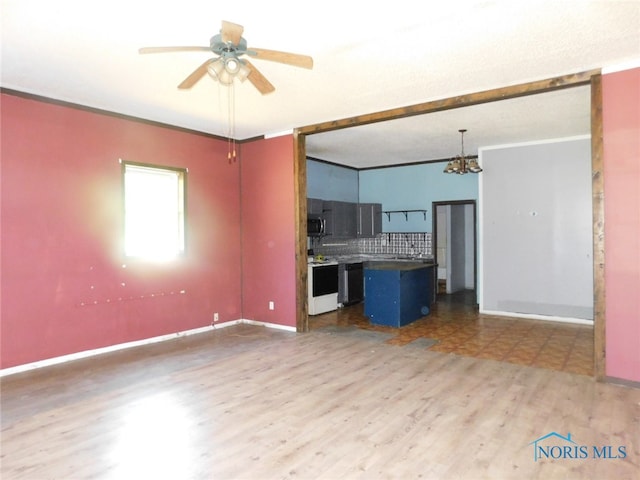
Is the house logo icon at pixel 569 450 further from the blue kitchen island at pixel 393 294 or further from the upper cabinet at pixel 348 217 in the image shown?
the upper cabinet at pixel 348 217

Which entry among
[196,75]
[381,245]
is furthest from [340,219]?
[196,75]

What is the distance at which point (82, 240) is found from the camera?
4590 millimetres

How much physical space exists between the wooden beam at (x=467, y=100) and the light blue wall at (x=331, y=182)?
8.00 feet

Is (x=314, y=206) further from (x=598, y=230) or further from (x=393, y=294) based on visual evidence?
(x=598, y=230)

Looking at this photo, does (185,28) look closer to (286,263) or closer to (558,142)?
(286,263)

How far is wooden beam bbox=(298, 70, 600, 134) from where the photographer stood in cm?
385

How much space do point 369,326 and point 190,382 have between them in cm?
298

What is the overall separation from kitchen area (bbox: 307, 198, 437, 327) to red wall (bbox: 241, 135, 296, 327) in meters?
0.93

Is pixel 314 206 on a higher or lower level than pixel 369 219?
higher

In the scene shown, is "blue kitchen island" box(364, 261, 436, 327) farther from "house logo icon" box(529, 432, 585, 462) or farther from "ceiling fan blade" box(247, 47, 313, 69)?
"ceiling fan blade" box(247, 47, 313, 69)

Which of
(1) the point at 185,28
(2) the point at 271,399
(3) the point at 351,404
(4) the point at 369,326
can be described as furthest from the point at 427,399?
(1) the point at 185,28

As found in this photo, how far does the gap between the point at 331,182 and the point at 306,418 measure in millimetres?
6002

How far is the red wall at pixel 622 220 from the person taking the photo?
356 cm

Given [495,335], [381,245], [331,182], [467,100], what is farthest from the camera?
[381,245]
